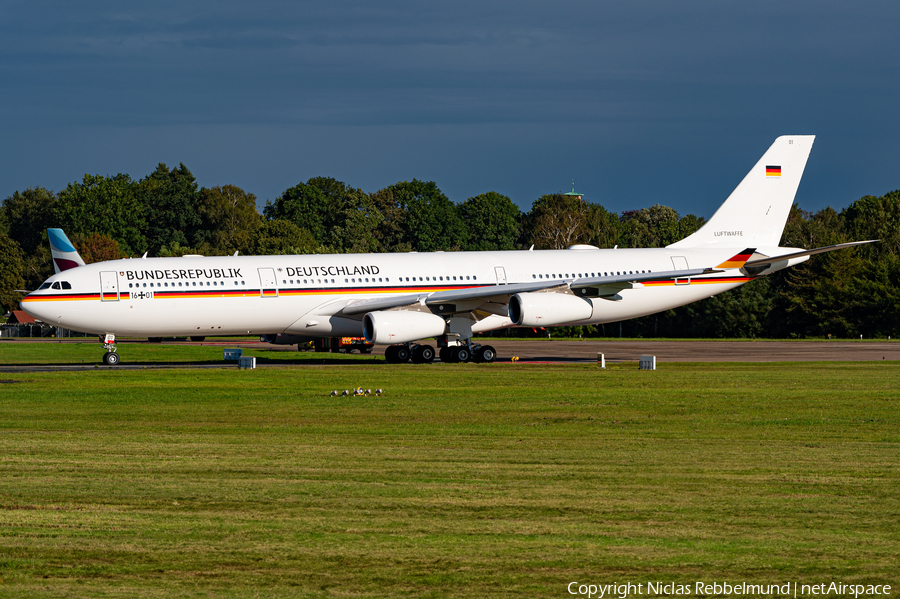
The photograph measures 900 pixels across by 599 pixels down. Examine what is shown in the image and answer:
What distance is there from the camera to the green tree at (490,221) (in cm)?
16586

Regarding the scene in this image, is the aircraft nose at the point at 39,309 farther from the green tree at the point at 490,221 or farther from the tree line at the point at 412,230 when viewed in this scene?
the green tree at the point at 490,221

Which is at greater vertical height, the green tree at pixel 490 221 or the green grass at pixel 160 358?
the green tree at pixel 490 221

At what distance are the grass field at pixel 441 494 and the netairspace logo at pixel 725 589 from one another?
164 mm

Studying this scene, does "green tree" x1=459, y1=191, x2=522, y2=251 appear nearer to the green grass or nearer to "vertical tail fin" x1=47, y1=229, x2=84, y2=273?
"vertical tail fin" x1=47, y1=229, x2=84, y2=273

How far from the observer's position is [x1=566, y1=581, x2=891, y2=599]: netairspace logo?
8312 mm

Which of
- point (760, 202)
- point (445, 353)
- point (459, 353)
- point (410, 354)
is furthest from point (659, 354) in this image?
point (410, 354)

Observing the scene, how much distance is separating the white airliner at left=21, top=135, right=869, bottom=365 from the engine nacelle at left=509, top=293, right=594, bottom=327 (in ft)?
0.16

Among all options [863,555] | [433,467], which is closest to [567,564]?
[863,555]

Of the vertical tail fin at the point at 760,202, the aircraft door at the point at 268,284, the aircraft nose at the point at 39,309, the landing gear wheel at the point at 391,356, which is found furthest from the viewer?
the vertical tail fin at the point at 760,202

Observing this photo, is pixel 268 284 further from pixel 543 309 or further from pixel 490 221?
pixel 490 221

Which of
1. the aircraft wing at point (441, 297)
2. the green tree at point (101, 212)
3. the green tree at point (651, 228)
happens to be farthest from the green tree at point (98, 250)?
the aircraft wing at point (441, 297)

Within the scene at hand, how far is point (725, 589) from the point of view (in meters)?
8.49

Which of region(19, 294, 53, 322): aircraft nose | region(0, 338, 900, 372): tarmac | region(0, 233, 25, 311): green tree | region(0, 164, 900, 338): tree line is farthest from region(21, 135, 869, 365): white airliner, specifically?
region(0, 233, 25, 311): green tree

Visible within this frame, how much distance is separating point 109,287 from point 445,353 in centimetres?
1248
